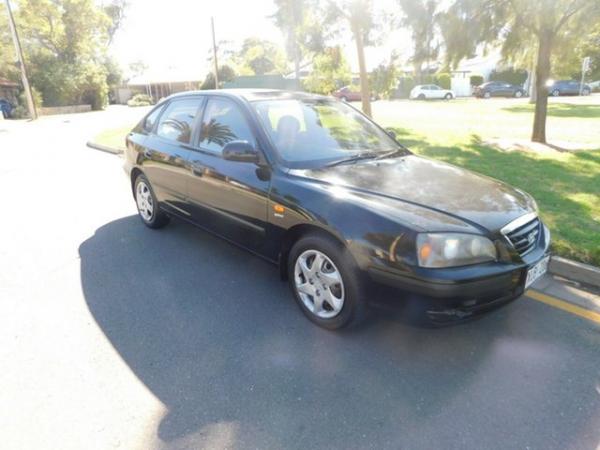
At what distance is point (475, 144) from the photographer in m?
10.1

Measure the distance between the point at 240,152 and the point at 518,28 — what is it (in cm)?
902

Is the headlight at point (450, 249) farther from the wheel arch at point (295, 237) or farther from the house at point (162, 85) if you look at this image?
the house at point (162, 85)

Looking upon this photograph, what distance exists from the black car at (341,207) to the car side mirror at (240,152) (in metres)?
0.01

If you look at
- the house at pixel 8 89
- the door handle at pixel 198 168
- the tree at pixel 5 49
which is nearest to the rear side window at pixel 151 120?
the door handle at pixel 198 168

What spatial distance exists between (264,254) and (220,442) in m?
1.57

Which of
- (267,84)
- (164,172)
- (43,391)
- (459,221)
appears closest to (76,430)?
(43,391)

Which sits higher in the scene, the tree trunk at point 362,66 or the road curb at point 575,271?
the tree trunk at point 362,66

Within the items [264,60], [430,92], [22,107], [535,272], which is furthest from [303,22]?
[264,60]

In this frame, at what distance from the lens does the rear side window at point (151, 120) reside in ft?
16.2

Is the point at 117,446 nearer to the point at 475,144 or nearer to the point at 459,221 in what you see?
the point at 459,221

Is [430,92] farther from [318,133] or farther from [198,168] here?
[198,168]

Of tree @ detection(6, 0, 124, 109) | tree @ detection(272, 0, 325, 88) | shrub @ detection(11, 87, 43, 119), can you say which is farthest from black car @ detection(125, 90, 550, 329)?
tree @ detection(6, 0, 124, 109)

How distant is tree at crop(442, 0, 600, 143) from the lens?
8.80 metres

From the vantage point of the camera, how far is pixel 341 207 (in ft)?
9.11
